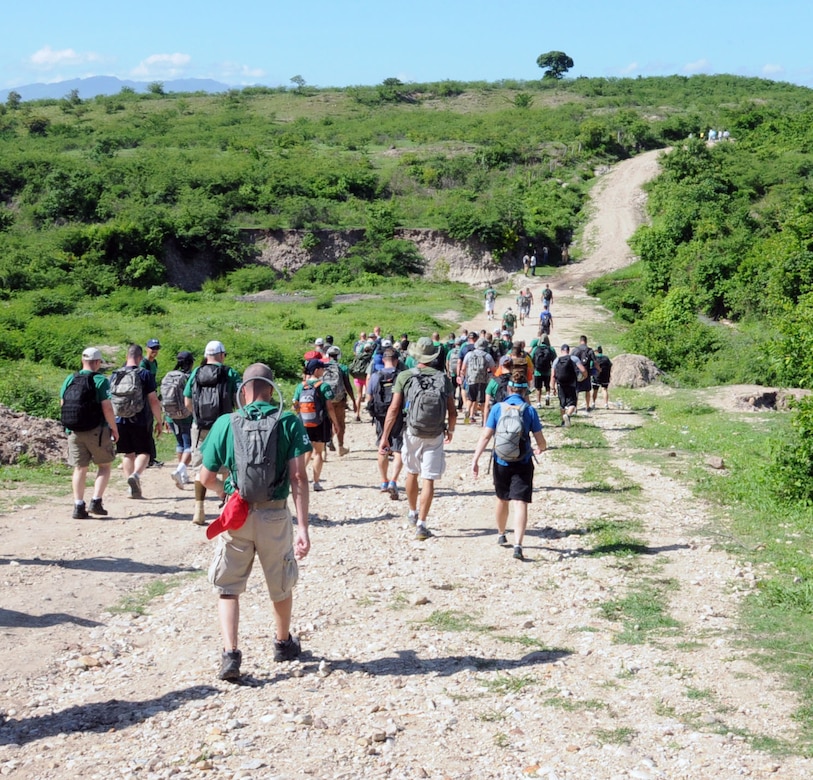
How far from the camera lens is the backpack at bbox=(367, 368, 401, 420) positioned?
1107cm

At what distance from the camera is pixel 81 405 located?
934 cm

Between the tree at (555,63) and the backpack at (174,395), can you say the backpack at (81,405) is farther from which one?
the tree at (555,63)

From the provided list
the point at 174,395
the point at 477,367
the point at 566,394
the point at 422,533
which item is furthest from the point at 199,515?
the point at 566,394

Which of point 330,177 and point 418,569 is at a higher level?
point 330,177

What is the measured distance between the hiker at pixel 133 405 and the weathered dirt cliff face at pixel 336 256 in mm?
35306

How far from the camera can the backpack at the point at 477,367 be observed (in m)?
15.0

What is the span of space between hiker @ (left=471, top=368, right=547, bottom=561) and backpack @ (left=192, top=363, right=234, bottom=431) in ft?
8.47

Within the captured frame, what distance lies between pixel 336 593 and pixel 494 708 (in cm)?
239

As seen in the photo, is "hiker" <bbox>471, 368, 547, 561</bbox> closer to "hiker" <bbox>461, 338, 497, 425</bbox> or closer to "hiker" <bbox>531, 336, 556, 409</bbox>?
"hiker" <bbox>461, 338, 497, 425</bbox>

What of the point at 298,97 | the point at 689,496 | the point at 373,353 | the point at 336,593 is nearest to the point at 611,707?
the point at 336,593

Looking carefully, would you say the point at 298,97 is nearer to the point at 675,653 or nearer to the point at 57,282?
the point at 57,282

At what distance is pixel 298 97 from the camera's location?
322ft

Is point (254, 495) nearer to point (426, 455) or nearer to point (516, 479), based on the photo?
point (516, 479)

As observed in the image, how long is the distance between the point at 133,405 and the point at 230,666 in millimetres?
5293
